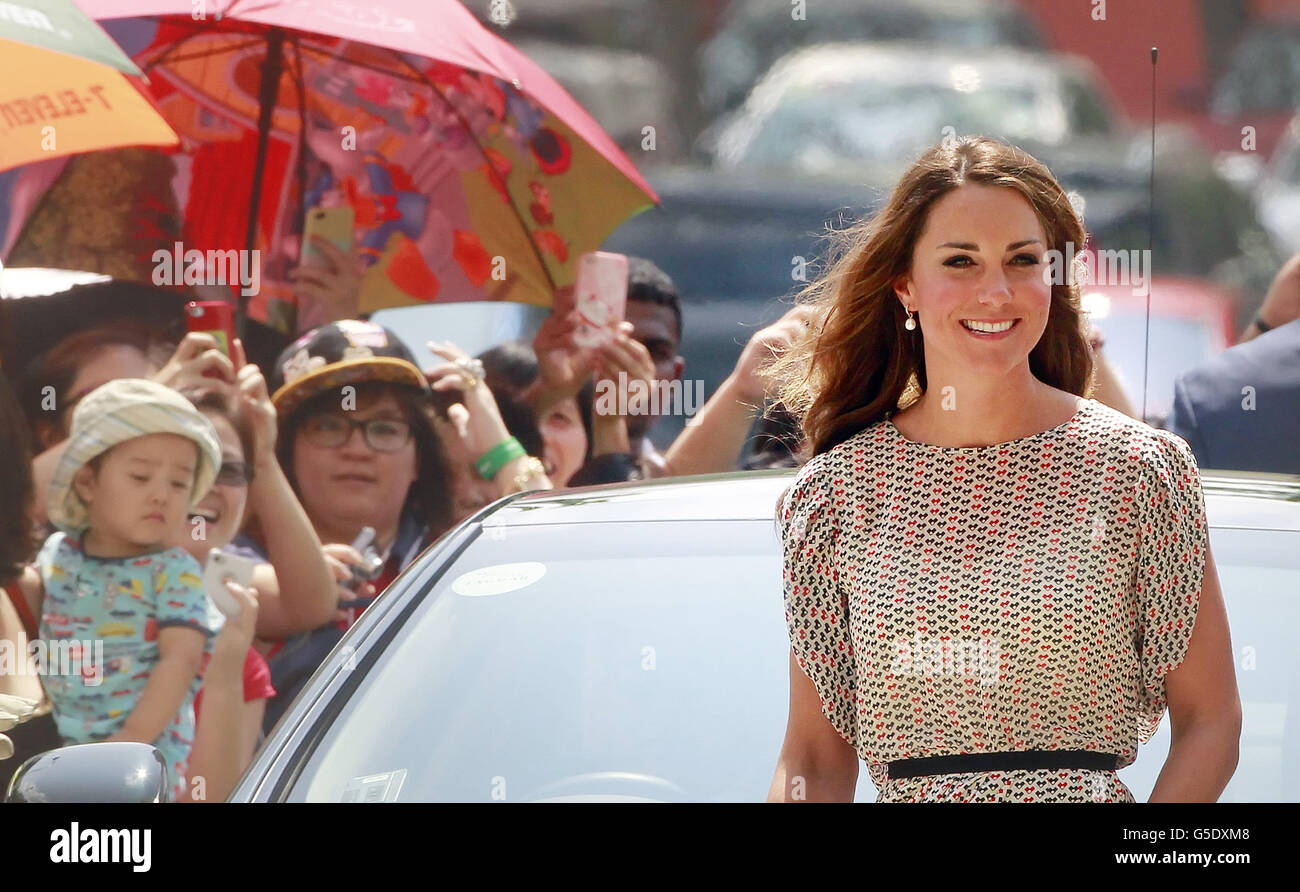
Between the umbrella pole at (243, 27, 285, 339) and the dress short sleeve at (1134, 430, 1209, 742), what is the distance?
2.85 meters

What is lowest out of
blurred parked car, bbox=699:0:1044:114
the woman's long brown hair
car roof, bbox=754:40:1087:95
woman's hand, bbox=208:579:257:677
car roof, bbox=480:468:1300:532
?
woman's hand, bbox=208:579:257:677

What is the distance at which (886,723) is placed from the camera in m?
2.02

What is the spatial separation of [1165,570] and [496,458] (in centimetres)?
220

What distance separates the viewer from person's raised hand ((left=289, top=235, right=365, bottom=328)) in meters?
4.40

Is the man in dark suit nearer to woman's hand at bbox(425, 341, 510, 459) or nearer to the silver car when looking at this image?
the silver car

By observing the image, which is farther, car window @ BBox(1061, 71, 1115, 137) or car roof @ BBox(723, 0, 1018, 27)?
car roof @ BBox(723, 0, 1018, 27)

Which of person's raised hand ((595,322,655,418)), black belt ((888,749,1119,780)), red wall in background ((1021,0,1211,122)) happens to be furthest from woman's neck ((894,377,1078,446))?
red wall in background ((1021,0,1211,122))

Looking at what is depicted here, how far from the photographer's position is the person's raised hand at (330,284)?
440 centimetres

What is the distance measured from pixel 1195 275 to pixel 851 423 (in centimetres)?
638

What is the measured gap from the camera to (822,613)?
2086mm

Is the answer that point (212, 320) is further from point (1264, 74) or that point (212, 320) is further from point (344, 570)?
point (1264, 74)

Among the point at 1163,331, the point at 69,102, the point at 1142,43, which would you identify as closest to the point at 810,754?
the point at 69,102

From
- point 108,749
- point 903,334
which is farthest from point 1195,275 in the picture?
point 108,749
